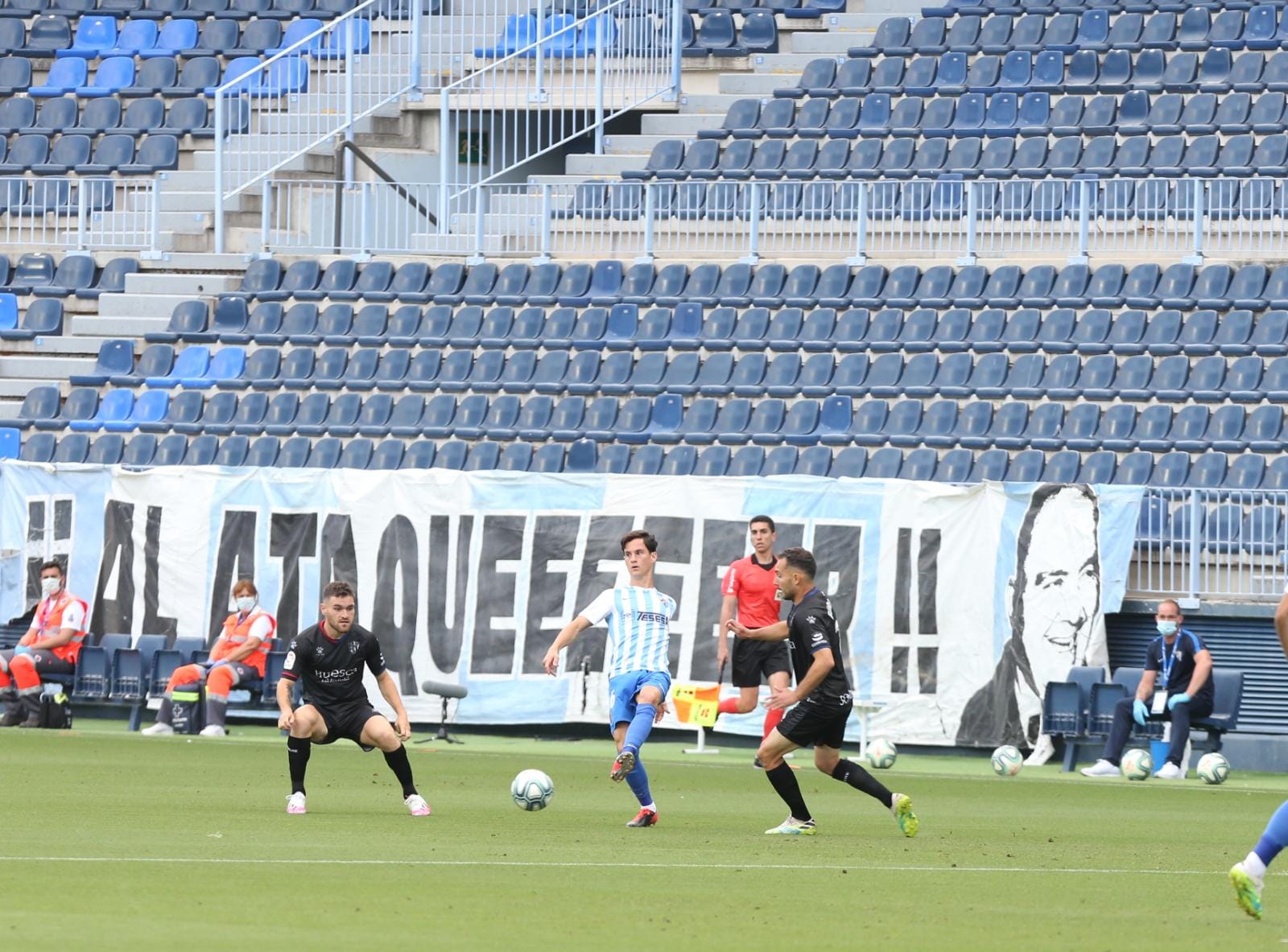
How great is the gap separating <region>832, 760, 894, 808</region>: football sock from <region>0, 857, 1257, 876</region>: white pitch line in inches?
63.0

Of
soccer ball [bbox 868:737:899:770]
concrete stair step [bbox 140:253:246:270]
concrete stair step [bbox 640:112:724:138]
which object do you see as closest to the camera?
soccer ball [bbox 868:737:899:770]

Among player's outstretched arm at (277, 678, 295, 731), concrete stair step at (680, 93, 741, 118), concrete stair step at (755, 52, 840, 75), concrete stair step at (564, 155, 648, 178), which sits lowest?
player's outstretched arm at (277, 678, 295, 731)

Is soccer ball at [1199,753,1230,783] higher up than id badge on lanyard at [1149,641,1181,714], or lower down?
lower down

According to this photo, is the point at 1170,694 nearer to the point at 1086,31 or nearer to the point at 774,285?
the point at 774,285

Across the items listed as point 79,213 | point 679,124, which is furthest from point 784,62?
point 79,213

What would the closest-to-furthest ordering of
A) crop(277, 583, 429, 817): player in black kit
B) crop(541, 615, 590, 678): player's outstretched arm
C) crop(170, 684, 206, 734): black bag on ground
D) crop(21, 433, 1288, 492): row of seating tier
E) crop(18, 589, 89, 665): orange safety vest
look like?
crop(541, 615, 590, 678): player's outstretched arm, crop(277, 583, 429, 817): player in black kit, crop(170, 684, 206, 734): black bag on ground, crop(21, 433, 1288, 492): row of seating tier, crop(18, 589, 89, 665): orange safety vest

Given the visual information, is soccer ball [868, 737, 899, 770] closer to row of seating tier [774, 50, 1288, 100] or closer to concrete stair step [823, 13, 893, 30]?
row of seating tier [774, 50, 1288, 100]

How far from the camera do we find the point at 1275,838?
973cm

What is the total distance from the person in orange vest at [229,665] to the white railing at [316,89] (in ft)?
28.8

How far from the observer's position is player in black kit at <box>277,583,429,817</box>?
47.8 feet

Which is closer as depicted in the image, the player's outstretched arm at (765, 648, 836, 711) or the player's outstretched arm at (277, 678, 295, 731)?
the player's outstretched arm at (765, 648, 836, 711)

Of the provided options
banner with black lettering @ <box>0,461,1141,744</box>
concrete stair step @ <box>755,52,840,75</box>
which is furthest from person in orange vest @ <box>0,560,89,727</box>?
concrete stair step @ <box>755,52,840,75</box>

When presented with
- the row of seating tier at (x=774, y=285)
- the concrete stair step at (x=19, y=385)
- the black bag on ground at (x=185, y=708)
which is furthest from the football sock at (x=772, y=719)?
the concrete stair step at (x=19, y=385)

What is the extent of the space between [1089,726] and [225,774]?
7.91 m
